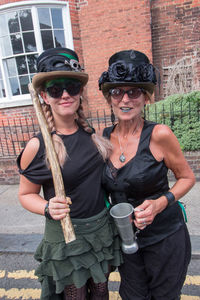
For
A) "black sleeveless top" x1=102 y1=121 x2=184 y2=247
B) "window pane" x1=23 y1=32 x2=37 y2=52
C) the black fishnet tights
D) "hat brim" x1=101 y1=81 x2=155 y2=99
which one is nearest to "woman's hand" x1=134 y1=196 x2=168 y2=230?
"black sleeveless top" x1=102 y1=121 x2=184 y2=247

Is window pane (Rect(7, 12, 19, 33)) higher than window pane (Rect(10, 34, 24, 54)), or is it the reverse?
window pane (Rect(7, 12, 19, 33))

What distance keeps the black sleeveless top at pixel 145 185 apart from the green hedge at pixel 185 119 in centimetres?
330

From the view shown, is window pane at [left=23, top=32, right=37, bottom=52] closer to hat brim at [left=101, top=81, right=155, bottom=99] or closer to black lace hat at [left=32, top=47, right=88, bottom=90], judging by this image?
black lace hat at [left=32, top=47, right=88, bottom=90]

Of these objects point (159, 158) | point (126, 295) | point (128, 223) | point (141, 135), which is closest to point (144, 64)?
point (141, 135)

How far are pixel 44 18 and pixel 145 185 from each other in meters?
7.09

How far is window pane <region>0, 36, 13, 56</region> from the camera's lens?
22.0 feet

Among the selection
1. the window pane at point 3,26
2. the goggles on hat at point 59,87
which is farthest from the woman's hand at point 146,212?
the window pane at point 3,26

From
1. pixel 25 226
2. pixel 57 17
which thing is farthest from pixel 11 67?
pixel 25 226

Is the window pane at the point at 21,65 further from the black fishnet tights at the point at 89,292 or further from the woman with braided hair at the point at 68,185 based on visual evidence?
the black fishnet tights at the point at 89,292

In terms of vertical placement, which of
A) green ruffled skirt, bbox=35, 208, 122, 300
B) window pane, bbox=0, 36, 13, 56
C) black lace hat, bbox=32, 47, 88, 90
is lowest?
green ruffled skirt, bbox=35, 208, 122, 300

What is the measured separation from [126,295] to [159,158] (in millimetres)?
1211

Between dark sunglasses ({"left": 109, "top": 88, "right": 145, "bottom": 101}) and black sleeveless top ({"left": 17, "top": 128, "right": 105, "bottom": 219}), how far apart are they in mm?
400

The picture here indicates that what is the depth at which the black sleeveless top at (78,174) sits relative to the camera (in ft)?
4.88

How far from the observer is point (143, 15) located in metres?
6.55
